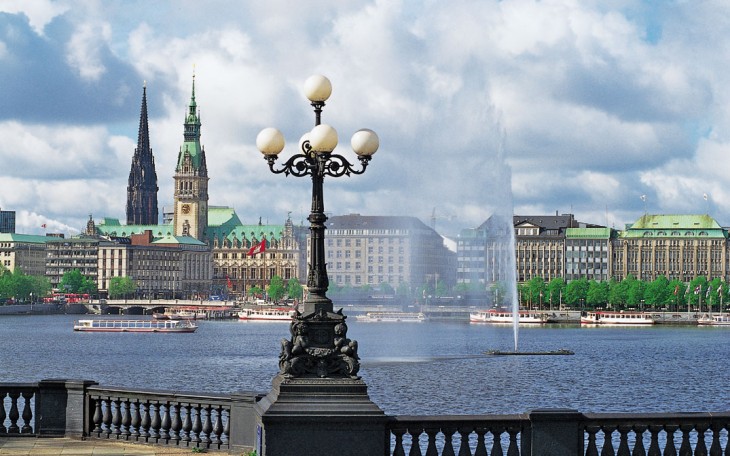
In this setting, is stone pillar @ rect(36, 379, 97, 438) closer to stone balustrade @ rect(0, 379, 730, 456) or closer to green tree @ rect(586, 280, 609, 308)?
stone balustrade @ rect(0, 379, 730, 456)

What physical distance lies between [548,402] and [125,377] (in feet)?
75.7

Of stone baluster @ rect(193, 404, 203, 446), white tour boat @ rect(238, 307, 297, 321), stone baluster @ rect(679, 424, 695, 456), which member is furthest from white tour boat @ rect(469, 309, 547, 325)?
stone baluster @ rect(679, 424, 695, 456)

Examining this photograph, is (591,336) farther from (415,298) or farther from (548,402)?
(548,402)

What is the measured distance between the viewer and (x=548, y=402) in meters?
52.5

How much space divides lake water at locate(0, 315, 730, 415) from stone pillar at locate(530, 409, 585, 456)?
1136 inches

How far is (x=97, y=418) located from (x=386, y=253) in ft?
460

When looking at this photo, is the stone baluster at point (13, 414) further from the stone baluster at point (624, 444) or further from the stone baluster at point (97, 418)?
the stone baluster at point (624, 444)

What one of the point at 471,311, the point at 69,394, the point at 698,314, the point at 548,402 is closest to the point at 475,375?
the point at 548,402

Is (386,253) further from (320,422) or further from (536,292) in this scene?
(320,422)

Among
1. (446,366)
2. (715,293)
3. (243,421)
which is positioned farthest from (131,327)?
(243,421)

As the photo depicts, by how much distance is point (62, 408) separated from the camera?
62.6ft

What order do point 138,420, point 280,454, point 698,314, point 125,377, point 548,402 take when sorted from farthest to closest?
1. point 698,314
2. point 125,377
3. point 548,402
4. point 138,420
5. point 280,454

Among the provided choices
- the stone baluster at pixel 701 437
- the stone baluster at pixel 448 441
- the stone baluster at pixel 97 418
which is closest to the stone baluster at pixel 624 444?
the stone baluster at pixel 701 437

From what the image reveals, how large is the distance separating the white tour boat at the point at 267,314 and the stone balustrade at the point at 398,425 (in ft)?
493
